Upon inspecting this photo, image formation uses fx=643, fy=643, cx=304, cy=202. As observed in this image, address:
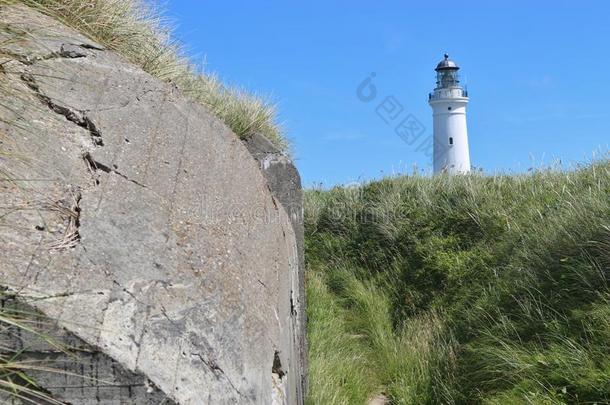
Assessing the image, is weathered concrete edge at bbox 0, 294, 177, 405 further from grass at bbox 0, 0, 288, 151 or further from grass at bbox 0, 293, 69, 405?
grass at bbox 0, 0, 288, 151

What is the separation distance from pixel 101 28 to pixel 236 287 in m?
3.09

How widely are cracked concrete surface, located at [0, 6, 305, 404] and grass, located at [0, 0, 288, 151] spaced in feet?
1.76

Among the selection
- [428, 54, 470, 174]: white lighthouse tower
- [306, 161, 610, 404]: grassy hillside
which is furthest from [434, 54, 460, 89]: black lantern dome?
[306, 161, 610, 404]: grassy hillside

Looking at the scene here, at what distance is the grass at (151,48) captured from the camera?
4719 mm

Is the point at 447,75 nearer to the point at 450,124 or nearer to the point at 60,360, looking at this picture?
the point at 450,124

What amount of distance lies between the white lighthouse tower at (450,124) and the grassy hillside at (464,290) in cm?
1945

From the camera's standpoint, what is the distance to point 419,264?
8.50 meters

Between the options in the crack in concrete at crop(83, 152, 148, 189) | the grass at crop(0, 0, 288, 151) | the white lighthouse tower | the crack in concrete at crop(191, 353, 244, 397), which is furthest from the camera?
the white lighthouse tower

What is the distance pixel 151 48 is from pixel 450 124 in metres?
25.4

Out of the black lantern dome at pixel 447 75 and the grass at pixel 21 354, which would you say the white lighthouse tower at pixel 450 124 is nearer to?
the black lantern dome at pixel 447 75

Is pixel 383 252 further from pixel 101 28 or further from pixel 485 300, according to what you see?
pixel 101 28

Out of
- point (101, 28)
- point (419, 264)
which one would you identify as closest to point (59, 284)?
point (101, 28)

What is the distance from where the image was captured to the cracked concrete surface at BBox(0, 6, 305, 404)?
90.4 inches

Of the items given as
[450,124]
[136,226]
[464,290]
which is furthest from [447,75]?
[136,226]
